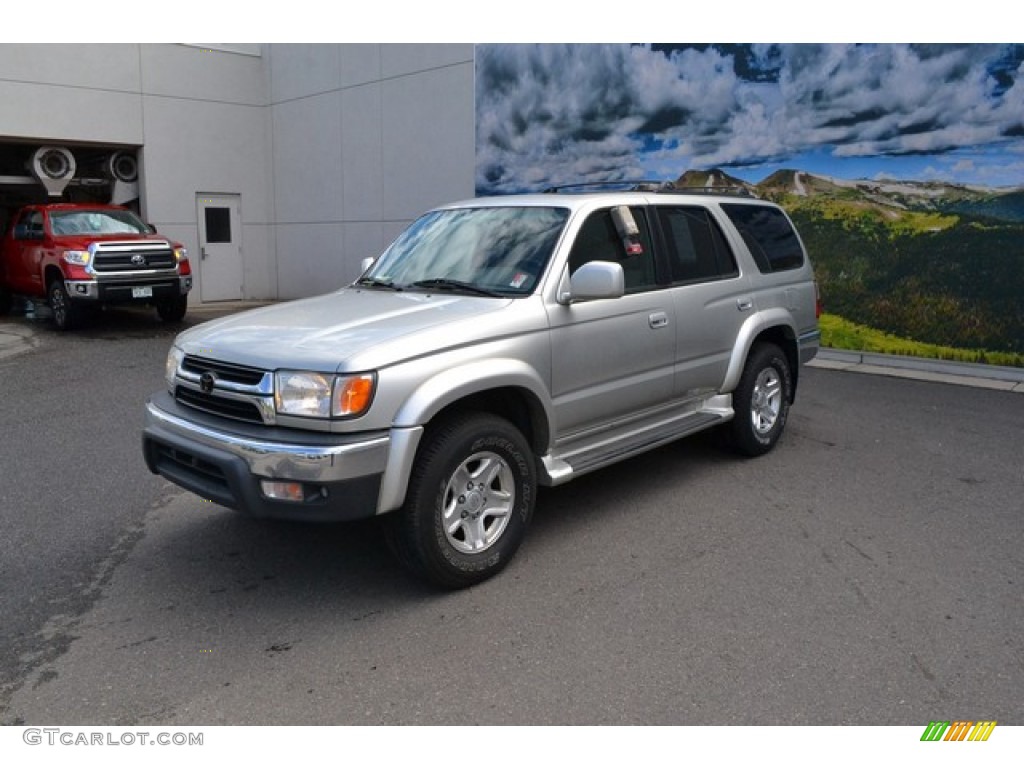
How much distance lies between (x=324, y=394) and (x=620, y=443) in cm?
206

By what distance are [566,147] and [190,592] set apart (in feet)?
34.5

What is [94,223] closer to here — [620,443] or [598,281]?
[620,443]

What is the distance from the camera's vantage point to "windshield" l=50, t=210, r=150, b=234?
14.0m

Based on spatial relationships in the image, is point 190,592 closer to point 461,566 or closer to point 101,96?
point 461,566

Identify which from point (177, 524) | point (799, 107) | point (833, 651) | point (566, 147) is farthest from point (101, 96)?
point (833, 651)

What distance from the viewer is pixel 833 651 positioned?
3.75 meters

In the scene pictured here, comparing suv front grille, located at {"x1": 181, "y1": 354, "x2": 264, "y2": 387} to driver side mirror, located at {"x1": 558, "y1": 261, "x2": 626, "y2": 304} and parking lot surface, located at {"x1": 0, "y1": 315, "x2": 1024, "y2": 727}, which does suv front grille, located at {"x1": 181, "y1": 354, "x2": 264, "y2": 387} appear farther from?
driver side mirror, located at {"x1": 558, "y1": 261, "x2": 626, "y2": 304}

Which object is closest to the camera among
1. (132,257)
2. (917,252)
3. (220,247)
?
(917,252)

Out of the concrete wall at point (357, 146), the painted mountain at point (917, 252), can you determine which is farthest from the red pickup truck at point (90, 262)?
the painted mountain at point (917, 252)

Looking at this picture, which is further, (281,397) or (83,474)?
(83,474)

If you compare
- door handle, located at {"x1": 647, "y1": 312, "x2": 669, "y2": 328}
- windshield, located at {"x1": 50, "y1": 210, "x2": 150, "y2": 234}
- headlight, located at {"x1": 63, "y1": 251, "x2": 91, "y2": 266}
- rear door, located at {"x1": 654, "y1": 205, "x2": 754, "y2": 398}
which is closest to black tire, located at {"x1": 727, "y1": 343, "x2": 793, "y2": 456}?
rear door, located at {"x1": 654, "y1": 205, "x2": 754, "y2": 398}

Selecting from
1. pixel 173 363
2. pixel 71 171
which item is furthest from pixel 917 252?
pixel 71 171
